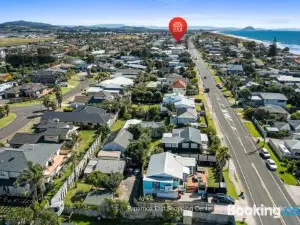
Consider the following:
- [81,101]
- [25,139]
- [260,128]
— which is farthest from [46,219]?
[81,101]

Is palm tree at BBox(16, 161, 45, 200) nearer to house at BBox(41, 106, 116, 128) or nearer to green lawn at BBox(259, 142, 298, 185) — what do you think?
house at BBox(41, 106, 116, 128)

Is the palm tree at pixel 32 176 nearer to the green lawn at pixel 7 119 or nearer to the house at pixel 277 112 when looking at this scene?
the green lawn at pixel 7 119

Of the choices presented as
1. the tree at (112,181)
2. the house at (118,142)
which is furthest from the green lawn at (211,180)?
the house at (118,142)

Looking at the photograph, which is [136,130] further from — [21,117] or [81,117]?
[21,117]

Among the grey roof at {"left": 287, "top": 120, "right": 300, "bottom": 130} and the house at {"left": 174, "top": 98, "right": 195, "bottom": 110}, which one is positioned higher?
the house at {"left": 174, "top": 98, "right": 195, "bottom": 110}

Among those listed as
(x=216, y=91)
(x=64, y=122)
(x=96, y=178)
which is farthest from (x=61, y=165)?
(x=216, y=91)

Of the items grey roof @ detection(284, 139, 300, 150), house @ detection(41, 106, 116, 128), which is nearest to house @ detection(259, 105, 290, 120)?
grey roof @ detection(284, 139, 300, 150)
